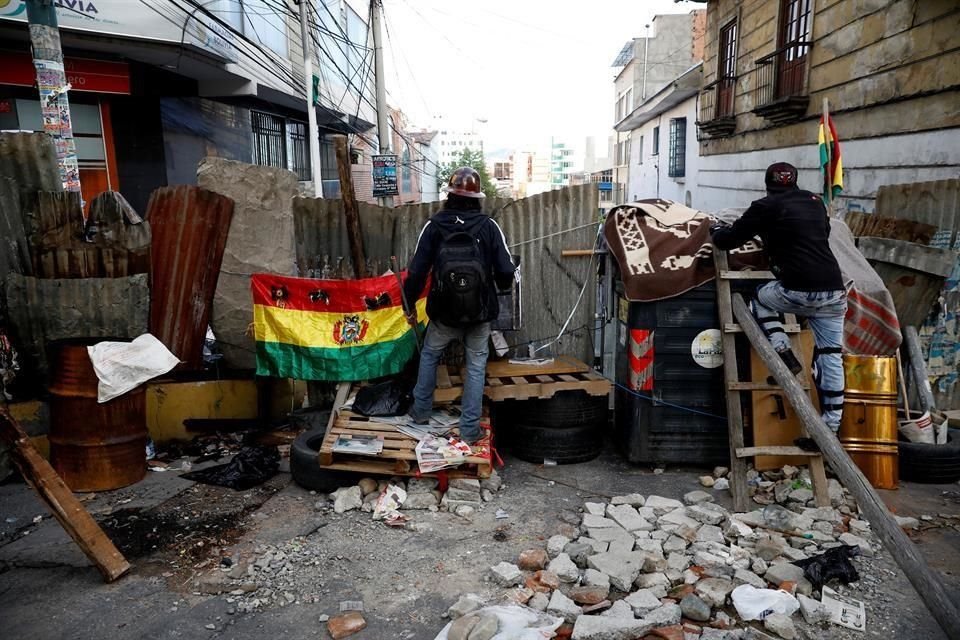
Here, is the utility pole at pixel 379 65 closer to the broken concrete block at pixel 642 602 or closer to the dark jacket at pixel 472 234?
the dark jacket at pixel 472 234

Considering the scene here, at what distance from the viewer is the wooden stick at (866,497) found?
270 cm

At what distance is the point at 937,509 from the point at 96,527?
18.1 ft

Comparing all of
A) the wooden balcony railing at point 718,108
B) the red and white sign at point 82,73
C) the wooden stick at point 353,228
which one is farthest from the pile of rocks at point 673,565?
the red and white sign at point 82,73

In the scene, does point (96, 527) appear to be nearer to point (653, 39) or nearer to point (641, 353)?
point (641, 353)

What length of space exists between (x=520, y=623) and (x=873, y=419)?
330 centimetres

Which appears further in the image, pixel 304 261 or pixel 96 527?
pixel 304 261

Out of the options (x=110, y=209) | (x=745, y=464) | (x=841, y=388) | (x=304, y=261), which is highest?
(x=110, y=209)

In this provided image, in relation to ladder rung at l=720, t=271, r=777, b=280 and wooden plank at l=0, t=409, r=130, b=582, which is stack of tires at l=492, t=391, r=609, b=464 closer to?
ladder rung at l=720, t=271, r=777, b=280

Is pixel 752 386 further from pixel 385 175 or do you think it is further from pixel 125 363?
pixel 385 175

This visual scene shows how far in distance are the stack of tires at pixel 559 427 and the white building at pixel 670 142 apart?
956cm

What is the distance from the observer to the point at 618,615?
315cm

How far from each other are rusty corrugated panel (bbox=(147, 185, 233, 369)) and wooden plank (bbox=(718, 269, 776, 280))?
451cm

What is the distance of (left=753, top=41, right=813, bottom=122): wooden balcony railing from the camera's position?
957 centimetres

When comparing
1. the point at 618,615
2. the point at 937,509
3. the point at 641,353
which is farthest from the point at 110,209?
the point at 937,509
